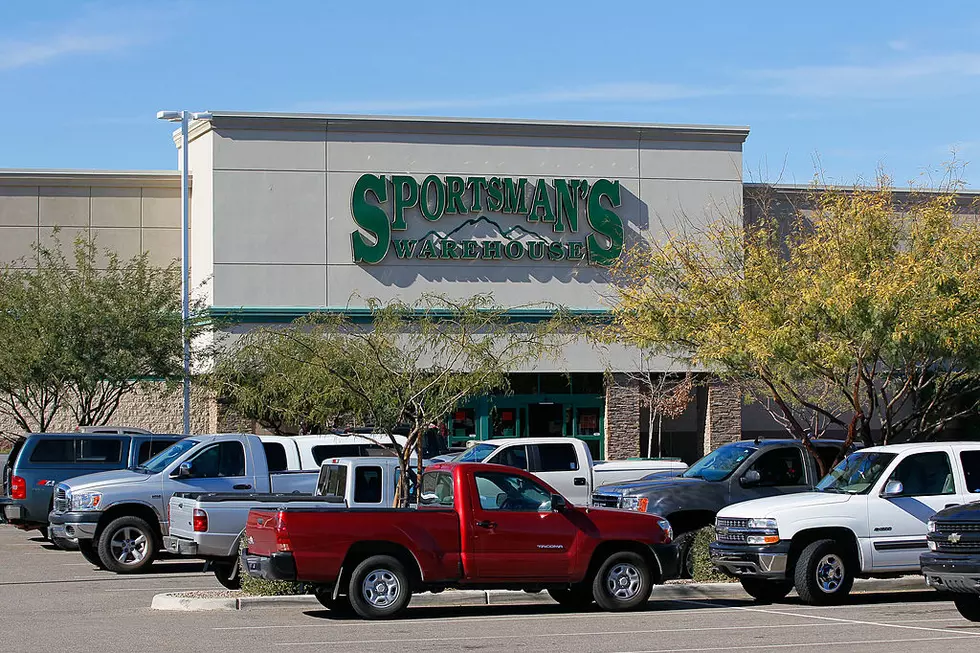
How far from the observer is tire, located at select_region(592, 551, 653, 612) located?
582 inches

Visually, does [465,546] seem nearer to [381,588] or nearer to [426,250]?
[381,588]

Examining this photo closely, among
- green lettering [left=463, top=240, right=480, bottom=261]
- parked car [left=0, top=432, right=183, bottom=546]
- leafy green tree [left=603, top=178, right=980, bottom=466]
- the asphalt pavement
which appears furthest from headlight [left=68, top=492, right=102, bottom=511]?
green lettering [left=463, top=240, right=480, bottom=261]

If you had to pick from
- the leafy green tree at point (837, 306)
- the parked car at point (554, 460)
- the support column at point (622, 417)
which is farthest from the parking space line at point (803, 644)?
the support column at point (622, 417)

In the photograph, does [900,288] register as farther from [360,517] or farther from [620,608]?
[360,517]

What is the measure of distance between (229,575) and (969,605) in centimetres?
877

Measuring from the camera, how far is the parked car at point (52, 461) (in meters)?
21.5

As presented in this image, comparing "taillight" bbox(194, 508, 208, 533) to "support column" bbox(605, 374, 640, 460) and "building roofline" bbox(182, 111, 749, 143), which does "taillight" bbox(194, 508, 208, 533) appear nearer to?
"building roofline" bbox(182, 111, 749, 143)

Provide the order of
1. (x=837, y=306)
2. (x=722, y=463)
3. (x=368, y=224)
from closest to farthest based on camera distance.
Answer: (x=837, y=306) → (x=722, y=463) → (x=368, y=224)

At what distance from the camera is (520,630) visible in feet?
43.6

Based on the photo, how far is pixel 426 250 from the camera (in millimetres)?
37344

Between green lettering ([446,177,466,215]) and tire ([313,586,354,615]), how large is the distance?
2389 centimetres

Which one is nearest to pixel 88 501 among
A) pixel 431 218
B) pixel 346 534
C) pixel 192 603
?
pixel 192 603

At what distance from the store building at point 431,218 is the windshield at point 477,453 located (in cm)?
1343

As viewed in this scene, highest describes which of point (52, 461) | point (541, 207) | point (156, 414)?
point (541, 207)
